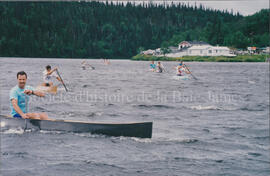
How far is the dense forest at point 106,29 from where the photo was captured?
228 ft

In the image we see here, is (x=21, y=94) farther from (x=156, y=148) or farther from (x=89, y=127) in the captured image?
(x=156, y=148)

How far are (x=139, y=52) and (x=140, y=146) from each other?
441 feet

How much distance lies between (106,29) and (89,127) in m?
141

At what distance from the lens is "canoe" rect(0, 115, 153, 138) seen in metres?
10.7

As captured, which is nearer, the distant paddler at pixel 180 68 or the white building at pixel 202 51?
the distant paddler at pixel 180 68

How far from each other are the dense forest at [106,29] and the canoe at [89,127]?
47499 mm

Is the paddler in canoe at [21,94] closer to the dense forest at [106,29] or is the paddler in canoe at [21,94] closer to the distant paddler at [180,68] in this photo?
the distant paddler at [180,68]

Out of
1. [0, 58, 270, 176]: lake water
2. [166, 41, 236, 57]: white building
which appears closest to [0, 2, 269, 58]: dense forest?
[166, 41, 236, 57]: white building

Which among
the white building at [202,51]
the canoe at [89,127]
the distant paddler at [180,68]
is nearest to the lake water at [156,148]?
the canoe at [89,127]

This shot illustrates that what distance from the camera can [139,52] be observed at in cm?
14362

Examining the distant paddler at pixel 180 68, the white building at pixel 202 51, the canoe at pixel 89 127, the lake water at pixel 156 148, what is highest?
the white building at pixel 202 51

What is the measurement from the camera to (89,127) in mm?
10922

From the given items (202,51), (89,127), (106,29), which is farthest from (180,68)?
(106,29)

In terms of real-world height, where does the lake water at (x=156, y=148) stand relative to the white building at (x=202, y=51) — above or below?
below
